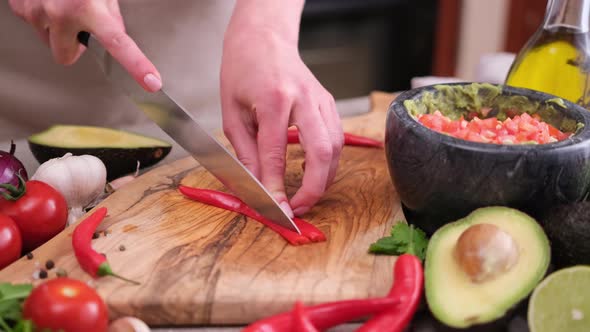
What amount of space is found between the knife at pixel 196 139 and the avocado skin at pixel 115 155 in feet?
0.63

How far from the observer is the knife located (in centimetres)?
121

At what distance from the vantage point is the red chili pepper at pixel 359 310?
961 millimetres

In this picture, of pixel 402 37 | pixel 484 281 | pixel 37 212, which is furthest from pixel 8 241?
pixel 402 37

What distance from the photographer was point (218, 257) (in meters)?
1.12

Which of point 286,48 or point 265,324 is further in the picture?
point 286,48

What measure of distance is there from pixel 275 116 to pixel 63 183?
0.41 m

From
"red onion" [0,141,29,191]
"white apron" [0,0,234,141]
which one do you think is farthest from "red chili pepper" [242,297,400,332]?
"white apron" [0,0,234,141]

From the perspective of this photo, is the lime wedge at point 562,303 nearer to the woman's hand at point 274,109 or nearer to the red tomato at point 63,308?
the woman's hand at point 274,109

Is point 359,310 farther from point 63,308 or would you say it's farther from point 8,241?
point 8,241

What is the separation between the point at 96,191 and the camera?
1.35 meters

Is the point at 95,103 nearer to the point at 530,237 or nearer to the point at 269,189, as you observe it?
the point at 269,189

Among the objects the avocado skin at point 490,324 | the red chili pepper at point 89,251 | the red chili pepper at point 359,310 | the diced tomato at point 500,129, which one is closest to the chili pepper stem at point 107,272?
the red chili pepper at point 89,251

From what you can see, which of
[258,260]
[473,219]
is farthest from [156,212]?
[473,219]

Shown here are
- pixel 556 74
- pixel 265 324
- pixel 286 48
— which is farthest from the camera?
pixel 556 74
